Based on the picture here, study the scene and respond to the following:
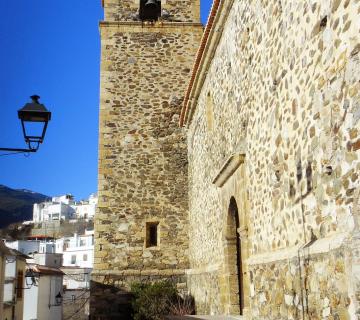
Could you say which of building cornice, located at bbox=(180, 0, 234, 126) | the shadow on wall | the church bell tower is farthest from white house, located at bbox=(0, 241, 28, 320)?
building cornice, located at bbox=(180, 0, 234, 126)

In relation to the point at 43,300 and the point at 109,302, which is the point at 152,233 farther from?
the point at 43,300

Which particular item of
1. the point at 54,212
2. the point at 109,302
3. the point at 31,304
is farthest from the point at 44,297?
the point at 54,212

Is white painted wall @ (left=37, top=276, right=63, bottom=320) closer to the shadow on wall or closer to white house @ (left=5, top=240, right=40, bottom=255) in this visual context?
the shadow on wall

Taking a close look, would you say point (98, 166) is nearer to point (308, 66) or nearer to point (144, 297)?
point (144, 297)

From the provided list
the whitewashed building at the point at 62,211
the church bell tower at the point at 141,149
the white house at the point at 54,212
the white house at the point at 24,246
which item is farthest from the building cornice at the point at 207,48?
the white house at the point at 54,212

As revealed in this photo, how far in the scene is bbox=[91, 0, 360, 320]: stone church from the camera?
3746 millimetres

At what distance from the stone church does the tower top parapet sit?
0.04 metres

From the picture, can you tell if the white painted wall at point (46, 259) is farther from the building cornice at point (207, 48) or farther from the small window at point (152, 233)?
the building cornice at point (207, 48)

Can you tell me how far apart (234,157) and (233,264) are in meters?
2.04

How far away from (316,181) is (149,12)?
11335 mm

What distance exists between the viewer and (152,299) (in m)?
11.3

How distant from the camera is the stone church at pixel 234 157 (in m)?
3.75

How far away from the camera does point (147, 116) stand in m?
13.4

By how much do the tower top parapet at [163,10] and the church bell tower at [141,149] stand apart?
0.03 meters
